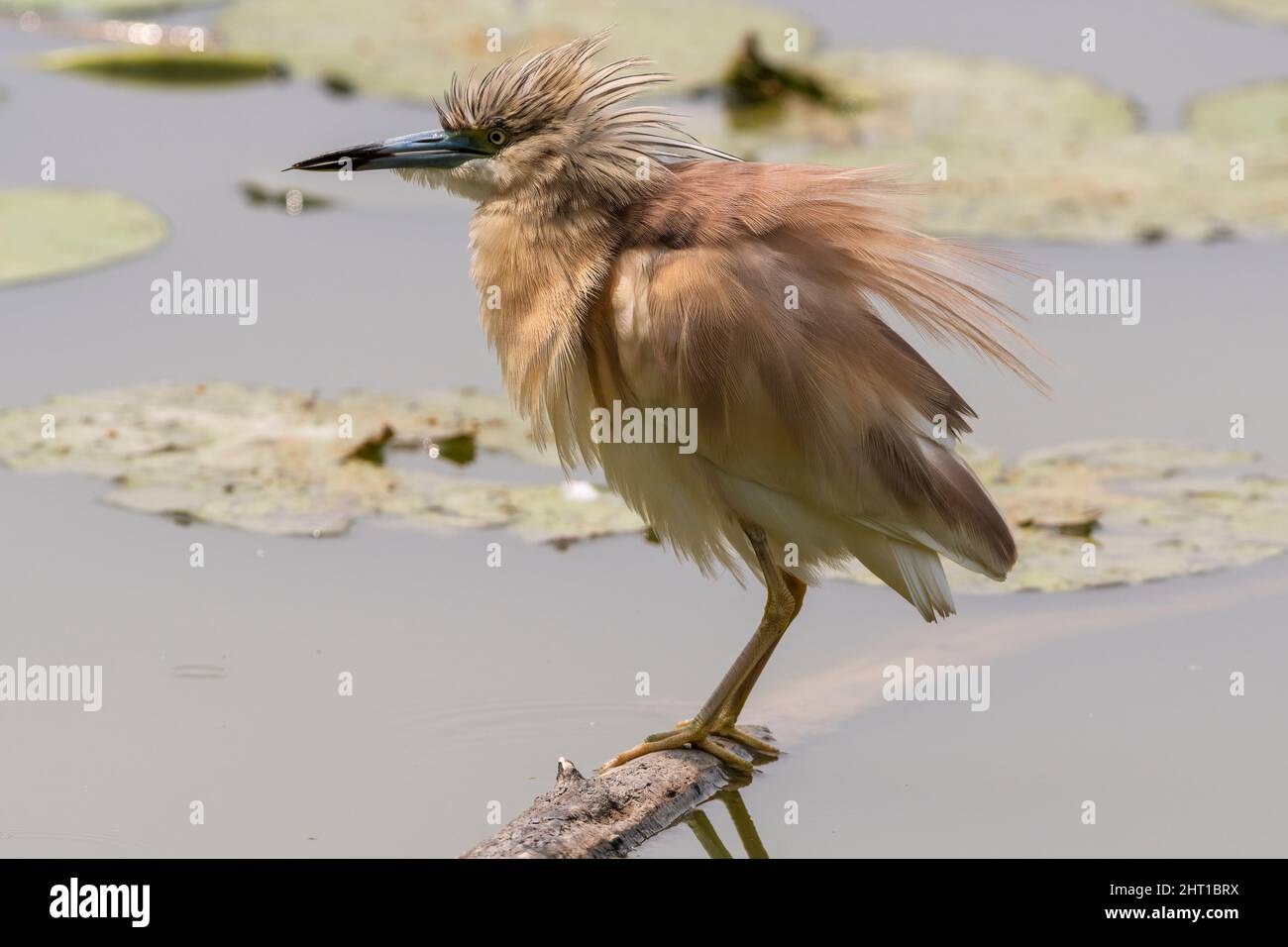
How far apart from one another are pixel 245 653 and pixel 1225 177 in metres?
4.93

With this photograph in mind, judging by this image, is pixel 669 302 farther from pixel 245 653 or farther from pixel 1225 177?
pixel 1225 177

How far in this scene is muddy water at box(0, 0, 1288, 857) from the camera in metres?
4.31

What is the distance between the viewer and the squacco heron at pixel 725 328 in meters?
4.26

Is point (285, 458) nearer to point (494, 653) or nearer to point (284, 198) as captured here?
point (494, 653)

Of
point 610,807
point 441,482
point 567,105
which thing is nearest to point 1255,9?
point 441,482

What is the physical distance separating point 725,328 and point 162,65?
5.68m

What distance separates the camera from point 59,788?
13.9 ft

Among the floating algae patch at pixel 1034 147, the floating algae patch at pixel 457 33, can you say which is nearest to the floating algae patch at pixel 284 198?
the floating algae patch at pixel 457 33

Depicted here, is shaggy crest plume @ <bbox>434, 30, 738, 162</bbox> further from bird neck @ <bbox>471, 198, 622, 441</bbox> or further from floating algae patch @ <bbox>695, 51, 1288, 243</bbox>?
floating algae patch @ <bbox>695, 51, 1288, 243</bbox>

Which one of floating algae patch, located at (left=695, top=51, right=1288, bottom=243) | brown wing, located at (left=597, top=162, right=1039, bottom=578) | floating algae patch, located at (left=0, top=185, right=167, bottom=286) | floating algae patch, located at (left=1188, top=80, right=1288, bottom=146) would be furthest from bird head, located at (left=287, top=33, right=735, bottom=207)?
floating algae patch, located at (left=1188, top=80, right=1288, bottom=146)

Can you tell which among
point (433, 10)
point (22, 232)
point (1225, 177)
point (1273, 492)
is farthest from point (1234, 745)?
point (433, 10)

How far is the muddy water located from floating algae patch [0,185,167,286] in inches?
5.4

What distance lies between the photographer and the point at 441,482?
5.59 meters

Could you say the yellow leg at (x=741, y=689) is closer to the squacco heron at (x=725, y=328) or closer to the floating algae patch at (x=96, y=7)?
the squacco heron at (x=725, y=328)
